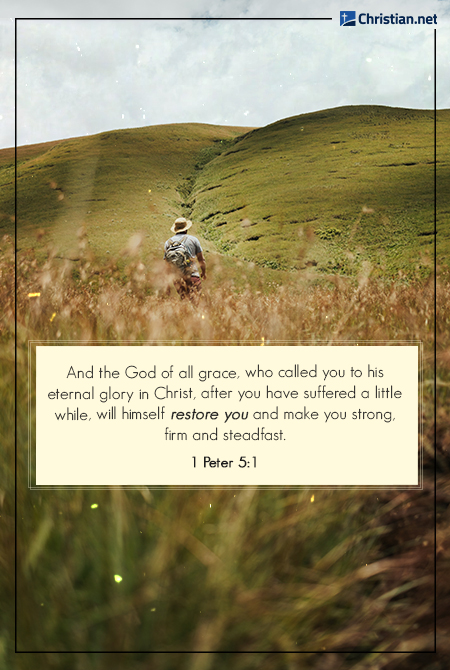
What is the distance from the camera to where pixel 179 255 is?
595 centimetres

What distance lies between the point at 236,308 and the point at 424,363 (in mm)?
1199

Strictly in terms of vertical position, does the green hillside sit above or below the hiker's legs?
above

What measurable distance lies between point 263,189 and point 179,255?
110 ft

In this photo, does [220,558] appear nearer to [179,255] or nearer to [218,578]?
[218,578]

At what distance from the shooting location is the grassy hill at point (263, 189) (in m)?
25.9

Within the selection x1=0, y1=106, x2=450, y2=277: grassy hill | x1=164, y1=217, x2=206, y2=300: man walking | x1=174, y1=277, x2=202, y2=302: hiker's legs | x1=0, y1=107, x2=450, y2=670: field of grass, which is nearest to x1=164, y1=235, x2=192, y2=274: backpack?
x1=164, y1=217, x2=206, y2=300: man walking

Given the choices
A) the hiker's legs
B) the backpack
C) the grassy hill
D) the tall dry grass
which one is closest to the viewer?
the tall dry grass

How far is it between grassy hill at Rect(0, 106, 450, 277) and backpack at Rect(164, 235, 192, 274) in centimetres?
1338

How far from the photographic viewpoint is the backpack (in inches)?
231

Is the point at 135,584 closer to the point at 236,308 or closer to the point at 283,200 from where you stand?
the point at 236,308

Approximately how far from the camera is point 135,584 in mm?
1038

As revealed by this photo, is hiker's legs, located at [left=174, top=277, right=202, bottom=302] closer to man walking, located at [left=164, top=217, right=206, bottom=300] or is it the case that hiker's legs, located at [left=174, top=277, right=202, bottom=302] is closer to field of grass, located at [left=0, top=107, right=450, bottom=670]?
field of grass, located at [left=0, top=107, right=450, bottom=670]

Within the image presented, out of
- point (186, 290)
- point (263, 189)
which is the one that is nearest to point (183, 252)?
point (186, 290)

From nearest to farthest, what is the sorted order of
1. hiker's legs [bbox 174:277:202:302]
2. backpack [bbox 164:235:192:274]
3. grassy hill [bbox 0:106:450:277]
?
hiker's legs [bbox 174:277:202:302] < backpack [bbox 164:235:192:274] < grassy hill [bbox 0:106:450:277]
